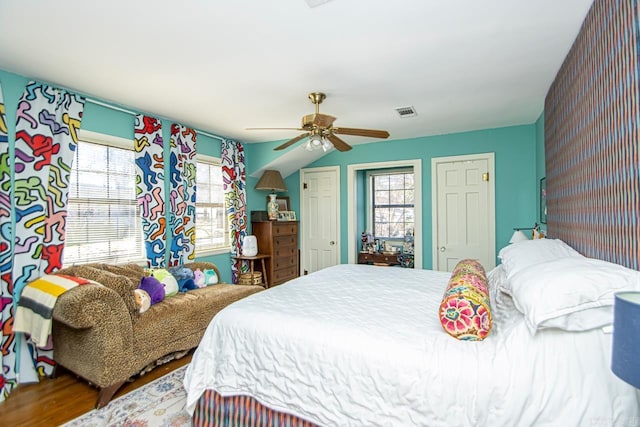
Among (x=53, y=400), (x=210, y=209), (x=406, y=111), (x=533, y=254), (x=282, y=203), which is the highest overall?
(x=406, y=111)

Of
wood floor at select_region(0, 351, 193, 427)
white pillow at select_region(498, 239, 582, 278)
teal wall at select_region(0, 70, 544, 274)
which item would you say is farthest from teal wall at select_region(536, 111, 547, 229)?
wood floor at select_region(0, 351, 193, 427)

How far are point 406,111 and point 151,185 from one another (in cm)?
276

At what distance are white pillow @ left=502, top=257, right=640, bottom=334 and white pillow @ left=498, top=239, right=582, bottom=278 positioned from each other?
0.47 meters

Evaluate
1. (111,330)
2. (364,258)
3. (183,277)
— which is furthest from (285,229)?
(111,330)

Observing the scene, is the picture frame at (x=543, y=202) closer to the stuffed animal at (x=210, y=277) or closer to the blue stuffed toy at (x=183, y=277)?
the stuffed animal at (x=210, y=277)

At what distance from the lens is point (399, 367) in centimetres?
144

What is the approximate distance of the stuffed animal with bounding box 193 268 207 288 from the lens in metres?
3.55

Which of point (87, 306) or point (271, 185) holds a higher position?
point (271, 185)

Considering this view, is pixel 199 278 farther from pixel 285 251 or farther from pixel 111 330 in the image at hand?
pixel 285 251

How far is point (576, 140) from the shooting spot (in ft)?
7.07

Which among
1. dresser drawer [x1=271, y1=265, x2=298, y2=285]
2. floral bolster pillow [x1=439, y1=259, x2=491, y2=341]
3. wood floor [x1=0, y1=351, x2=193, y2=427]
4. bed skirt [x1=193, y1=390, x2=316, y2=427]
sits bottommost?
wood floor [x1=0, y1=351, x2=193, y2=427]

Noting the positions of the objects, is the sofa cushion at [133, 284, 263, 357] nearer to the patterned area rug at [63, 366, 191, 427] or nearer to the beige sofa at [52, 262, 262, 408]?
the beige sofa at [52, 262, 262, 408]

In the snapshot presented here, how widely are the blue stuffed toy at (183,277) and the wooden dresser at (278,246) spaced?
136 cm

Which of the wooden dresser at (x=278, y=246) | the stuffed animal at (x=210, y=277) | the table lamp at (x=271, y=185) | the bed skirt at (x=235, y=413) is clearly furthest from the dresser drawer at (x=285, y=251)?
the bed skirt at (x=235, y=413)
